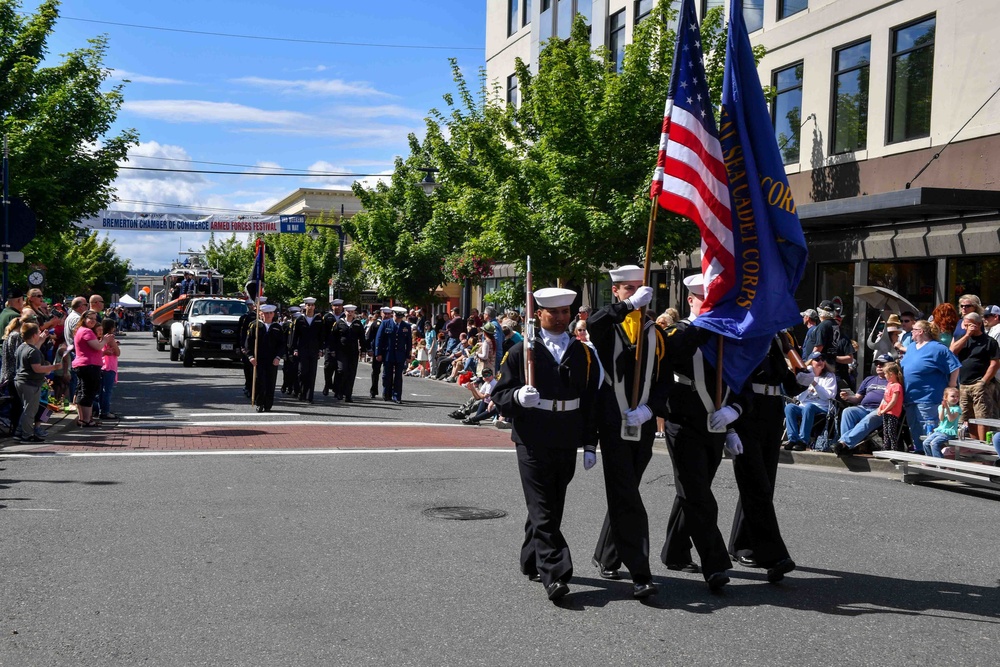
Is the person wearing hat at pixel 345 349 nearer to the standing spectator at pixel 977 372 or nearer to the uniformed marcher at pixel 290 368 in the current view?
the uniformed marcher at pixel 290 368

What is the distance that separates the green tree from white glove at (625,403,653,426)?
1700 cm

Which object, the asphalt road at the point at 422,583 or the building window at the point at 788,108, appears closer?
the asphalt road at the point at 422,583

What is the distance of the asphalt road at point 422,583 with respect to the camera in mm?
5293

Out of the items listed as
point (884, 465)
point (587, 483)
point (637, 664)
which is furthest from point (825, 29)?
point (637, 664)

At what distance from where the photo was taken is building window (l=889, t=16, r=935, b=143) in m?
18.4

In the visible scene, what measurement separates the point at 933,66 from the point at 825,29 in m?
3.35

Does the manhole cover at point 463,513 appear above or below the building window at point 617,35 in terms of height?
below

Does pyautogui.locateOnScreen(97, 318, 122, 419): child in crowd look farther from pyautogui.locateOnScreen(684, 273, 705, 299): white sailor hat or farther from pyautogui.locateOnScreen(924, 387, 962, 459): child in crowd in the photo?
pyautogui.locateOnScreen(924, 387, 962, 459): child in crowd

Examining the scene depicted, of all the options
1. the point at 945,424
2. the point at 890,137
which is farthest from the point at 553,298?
the point at 890,137

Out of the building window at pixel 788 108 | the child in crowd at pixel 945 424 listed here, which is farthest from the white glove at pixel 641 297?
the building window at pixel 788 108

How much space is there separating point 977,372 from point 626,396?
23.2ft

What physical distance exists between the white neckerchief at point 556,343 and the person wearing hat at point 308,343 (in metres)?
13.4

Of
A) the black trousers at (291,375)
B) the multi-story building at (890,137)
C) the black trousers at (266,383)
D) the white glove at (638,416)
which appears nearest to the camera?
the white glove at (638,416)

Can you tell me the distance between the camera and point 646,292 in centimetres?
619
